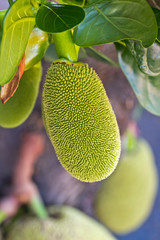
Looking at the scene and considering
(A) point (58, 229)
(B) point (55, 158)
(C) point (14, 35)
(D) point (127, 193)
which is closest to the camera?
(C) point (14, 35)

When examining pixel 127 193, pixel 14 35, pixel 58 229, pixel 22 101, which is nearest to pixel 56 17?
pixel 14 35

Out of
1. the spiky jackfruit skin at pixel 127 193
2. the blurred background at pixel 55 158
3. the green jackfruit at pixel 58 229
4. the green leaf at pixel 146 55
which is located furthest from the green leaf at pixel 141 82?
the spiky jackfruit skin at pixel 127 193

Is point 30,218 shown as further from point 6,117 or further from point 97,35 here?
point 97,35

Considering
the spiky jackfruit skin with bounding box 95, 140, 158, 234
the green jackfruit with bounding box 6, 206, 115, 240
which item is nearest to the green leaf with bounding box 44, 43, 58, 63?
the green jackfruit with bounding box 6, 206, 115, 240

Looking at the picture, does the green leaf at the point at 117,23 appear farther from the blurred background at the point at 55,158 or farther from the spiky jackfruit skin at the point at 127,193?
the spiky jackfruit skin at the point at 127,193

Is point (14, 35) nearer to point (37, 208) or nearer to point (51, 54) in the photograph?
point (51, 54)
